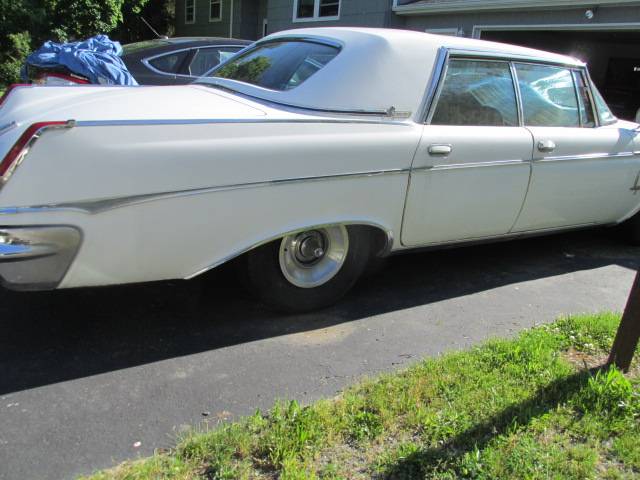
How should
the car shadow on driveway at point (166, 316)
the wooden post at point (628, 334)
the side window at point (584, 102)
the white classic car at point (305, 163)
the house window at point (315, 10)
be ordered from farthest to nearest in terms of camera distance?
the house window at point (315, 10), the side window at point (584, 102), the car shadow on driveway at point (166, 316), the wooden post at point (628, 334), the white classic car at point (305, 163)

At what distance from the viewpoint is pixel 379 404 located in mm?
2631

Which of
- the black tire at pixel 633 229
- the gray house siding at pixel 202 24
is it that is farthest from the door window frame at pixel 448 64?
the gray house siding at pixel 202 24

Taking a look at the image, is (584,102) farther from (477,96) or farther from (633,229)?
(633,229)

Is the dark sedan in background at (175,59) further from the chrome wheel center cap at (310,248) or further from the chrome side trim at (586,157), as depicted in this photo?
the chrome side trim at (586,157)

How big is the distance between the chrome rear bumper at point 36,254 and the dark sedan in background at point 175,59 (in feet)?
14.6

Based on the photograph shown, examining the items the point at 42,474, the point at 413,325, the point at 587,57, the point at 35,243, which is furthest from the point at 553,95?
the point at 587,57

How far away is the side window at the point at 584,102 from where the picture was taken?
4.56 meters

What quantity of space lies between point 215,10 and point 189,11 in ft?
9.69

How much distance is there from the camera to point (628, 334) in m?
2.93

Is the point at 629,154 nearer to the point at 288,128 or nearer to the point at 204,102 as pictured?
the point at 288,128

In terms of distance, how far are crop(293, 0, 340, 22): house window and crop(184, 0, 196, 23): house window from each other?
9125 mm

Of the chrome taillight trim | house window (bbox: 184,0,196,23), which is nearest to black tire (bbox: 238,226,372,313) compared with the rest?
the chrome taillight trim

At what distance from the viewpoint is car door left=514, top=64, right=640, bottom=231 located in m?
4.16

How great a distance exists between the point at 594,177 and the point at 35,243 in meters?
3.90
